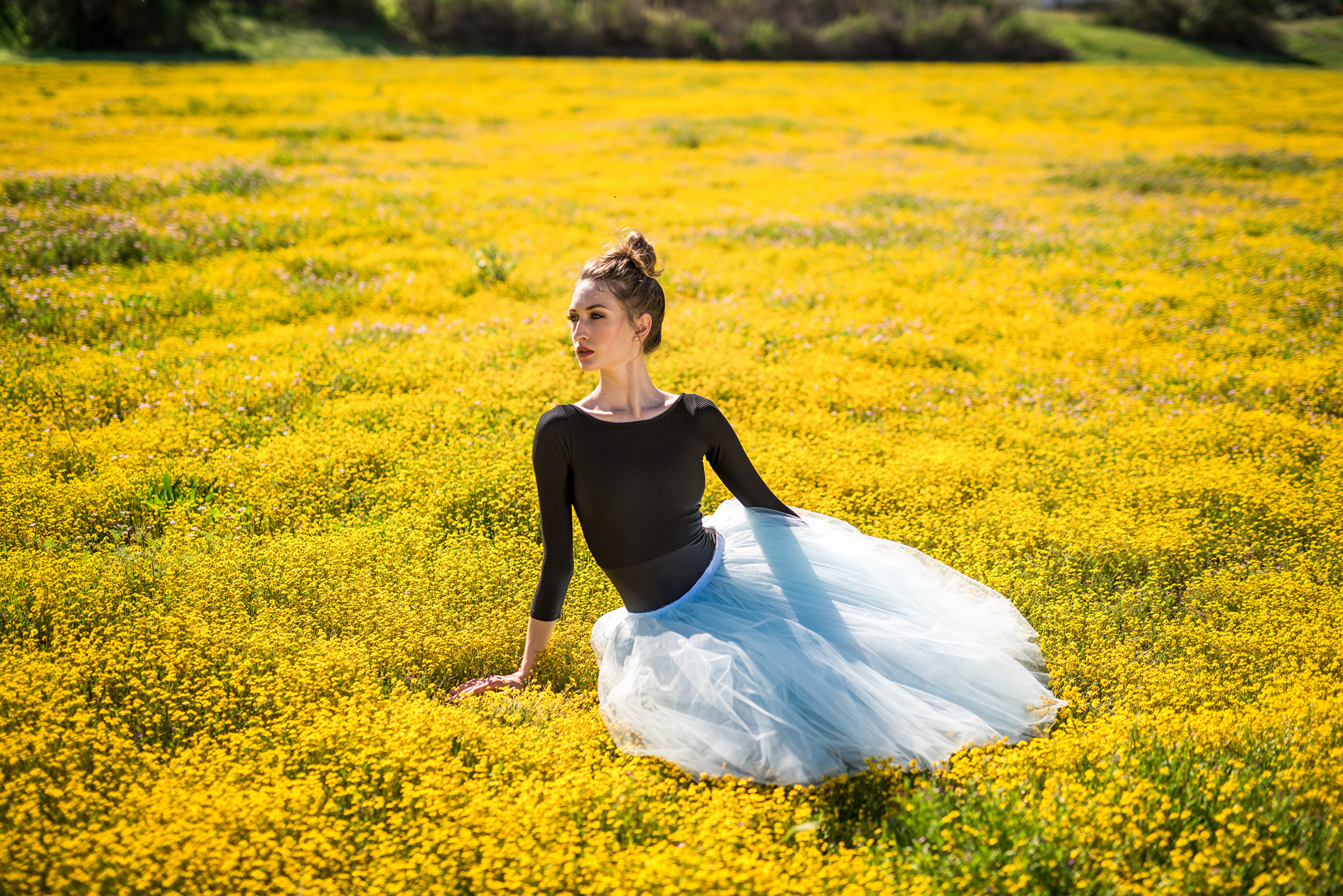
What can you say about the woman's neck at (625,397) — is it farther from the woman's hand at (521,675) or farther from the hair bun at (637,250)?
the woman's hand at (521,675)

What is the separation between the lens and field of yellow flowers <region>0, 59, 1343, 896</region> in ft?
10.8

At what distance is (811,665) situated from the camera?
148 inches

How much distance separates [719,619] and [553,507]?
A: 1.00m

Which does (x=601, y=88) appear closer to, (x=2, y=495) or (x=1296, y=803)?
(x=2, y=495)

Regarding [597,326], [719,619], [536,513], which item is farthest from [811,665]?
[536,513]

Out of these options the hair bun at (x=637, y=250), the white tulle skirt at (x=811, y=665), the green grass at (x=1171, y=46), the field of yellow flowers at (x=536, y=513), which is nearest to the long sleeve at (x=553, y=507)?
the white tulle skirt at (x=811, y=665)

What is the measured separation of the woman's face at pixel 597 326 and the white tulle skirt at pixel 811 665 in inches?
50.5

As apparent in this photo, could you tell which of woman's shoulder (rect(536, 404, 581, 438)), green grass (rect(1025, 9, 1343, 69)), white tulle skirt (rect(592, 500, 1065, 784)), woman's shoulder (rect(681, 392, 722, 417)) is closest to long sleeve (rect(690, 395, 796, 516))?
woman's shoulder (rect(681, 392, 722, 417))

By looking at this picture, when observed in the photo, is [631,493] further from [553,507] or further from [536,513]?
[536,513]

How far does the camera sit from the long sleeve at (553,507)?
387 cm

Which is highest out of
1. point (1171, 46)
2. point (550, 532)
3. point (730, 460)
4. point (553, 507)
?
point (1171, 46)

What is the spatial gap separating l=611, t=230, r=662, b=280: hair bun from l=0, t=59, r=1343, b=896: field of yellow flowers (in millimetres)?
2279

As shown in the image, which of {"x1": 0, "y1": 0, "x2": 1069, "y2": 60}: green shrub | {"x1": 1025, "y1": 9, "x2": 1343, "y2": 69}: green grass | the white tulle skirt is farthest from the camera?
{"x1": 1025, "y1": 9, "x2": 1343, "y2": 69}: green grass

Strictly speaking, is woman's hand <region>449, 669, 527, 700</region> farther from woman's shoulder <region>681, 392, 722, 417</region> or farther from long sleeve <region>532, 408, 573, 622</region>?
woman's shoulder <region>681, 392, 722, 417</region>
